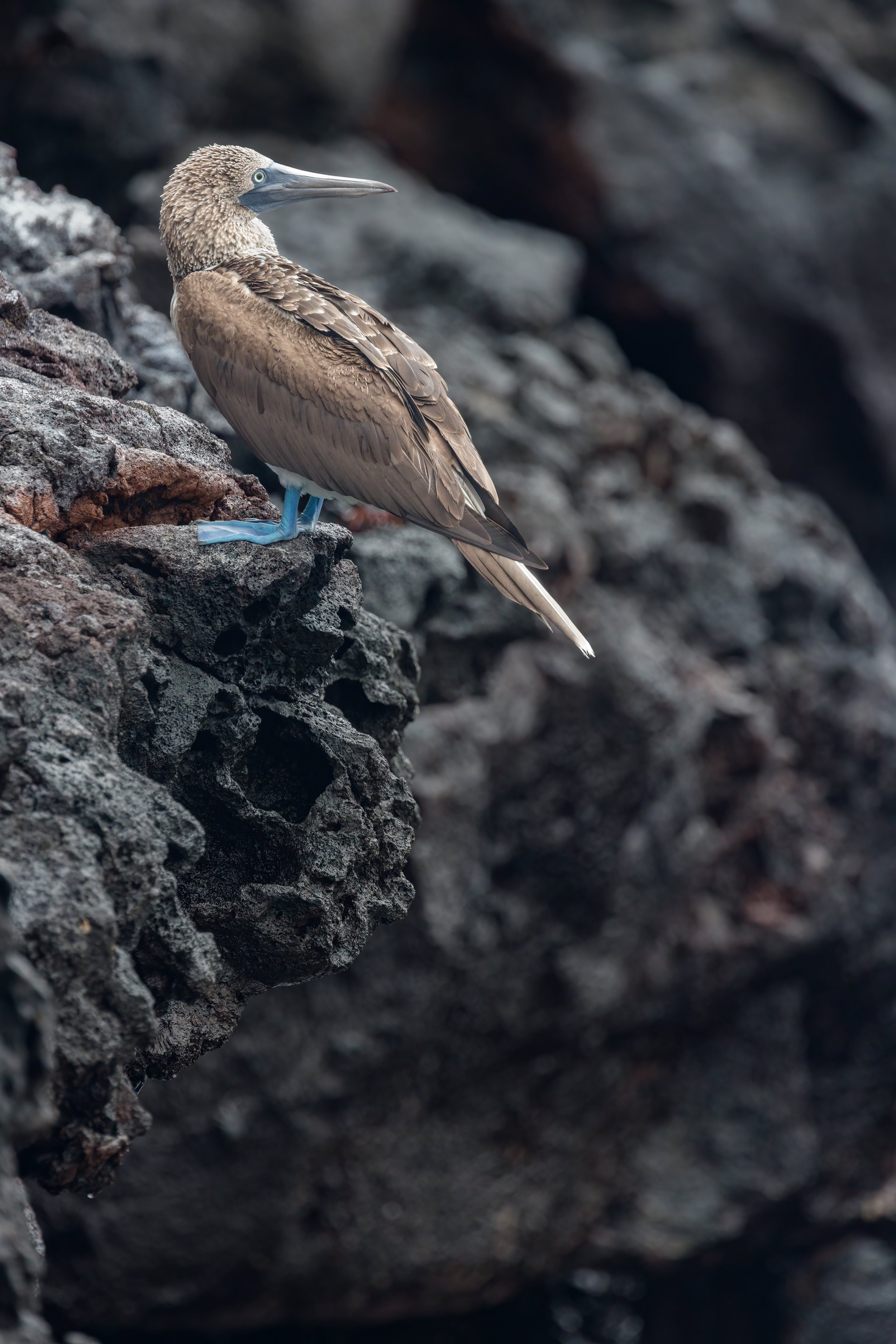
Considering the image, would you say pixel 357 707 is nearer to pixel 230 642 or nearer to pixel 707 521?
pixel 230 642

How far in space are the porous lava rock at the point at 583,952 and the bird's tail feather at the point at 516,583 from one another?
189 cm

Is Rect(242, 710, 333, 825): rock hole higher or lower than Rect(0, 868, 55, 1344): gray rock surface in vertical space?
lower

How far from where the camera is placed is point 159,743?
11.1 ft

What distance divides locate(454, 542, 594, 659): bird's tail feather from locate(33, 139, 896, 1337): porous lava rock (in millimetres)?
1886

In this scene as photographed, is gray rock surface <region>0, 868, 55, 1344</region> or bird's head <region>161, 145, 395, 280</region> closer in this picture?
gray rock surface <region>0, 868, 55, 1344</region>

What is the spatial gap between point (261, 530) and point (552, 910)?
15.7 feet

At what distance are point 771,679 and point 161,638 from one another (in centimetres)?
608

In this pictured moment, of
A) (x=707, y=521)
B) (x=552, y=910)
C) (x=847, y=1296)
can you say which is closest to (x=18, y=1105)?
(x=552, y=910)

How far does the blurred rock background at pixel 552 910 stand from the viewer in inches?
279

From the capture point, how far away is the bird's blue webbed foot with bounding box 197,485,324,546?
347cm

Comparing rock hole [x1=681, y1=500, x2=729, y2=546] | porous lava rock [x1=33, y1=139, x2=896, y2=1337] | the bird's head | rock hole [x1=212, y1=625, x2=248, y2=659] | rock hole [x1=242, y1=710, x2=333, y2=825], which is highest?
the bird's head

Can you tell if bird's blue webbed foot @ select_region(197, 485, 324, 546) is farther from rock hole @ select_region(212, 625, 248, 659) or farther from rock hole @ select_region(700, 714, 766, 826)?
rock hole @ select_region(700, 714, 766, 826)

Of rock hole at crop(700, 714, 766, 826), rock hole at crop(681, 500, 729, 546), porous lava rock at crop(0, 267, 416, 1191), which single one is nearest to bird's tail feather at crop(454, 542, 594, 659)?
porous lava rock at crop(0, 267, 416, 1191)

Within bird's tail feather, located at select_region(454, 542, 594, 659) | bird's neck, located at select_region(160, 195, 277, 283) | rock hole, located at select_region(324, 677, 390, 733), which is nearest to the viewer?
bird's tail feather, located at select_region(454, 542, 594, 659)
